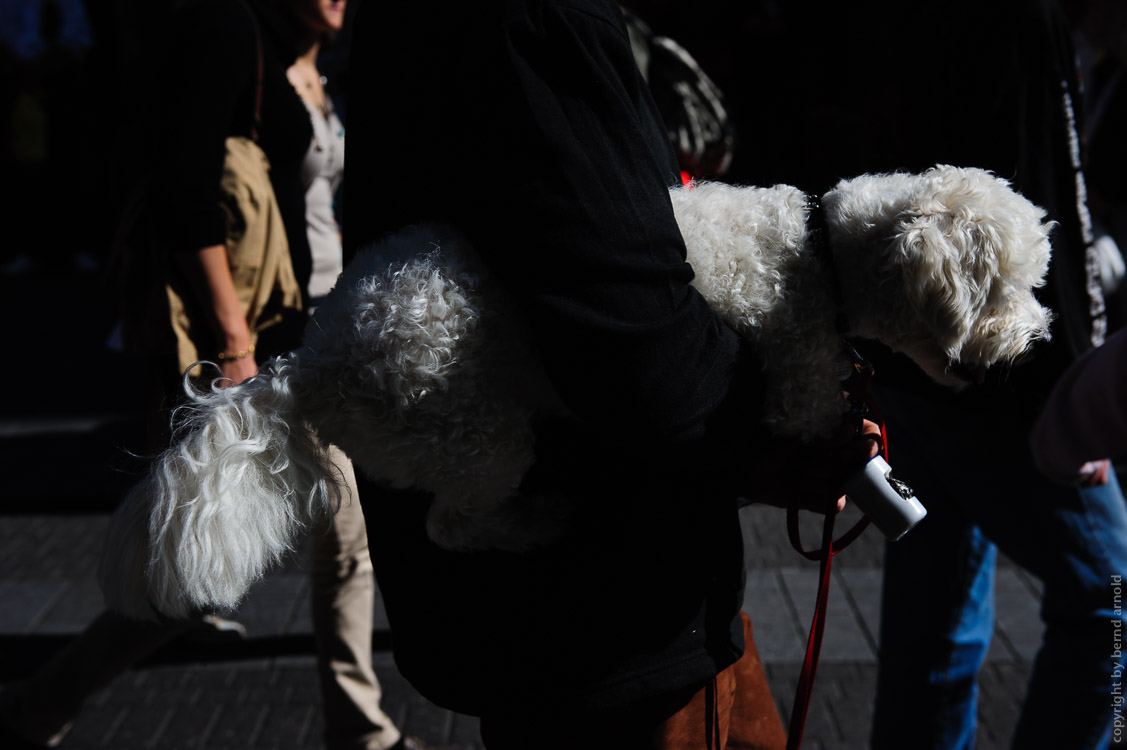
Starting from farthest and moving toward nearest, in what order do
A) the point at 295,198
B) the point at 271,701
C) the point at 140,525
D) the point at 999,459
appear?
1. the point at 271,701
2. the point at 295,198
3. the point at 999,459
4. the point at 140,525

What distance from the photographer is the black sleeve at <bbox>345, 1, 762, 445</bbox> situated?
1126 mm

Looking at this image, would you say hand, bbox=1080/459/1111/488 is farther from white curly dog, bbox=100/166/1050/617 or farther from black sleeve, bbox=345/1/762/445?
black sleeve, bbox=345/1/762/445

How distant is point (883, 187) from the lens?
138 centimetres

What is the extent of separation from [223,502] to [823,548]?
2.92 feet

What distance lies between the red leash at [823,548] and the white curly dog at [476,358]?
0.06m

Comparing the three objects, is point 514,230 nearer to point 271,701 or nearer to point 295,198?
point 295,198

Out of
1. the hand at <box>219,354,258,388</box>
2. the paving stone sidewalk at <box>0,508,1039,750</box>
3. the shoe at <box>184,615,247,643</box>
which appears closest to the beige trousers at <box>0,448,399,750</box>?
the paving stone sidewalk at <box>0,508,1039,750</box>

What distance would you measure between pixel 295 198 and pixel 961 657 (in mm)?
2082

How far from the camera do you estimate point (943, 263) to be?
1282 millimetres

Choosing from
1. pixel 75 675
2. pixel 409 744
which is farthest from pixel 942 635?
pixel 75 675

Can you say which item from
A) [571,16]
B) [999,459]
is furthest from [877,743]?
[571,16]

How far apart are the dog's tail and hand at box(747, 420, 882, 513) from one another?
609mm

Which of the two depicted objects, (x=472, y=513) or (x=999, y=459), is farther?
(x=999, y=459)

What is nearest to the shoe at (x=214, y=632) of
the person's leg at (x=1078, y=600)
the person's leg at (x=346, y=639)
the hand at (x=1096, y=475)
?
the person's leg at (x=346, y=639)
